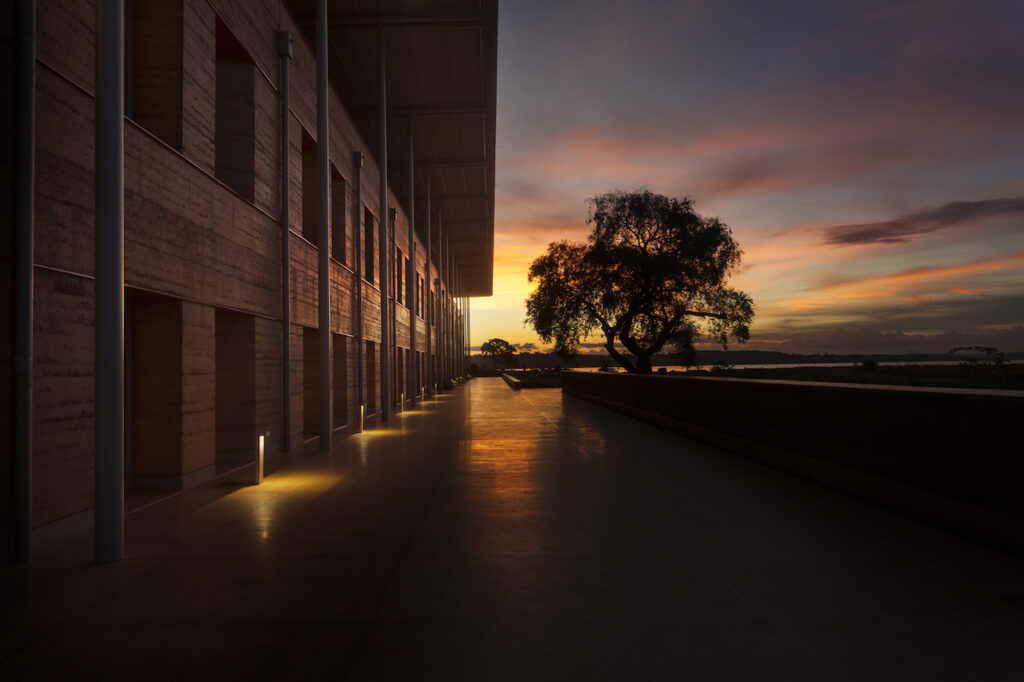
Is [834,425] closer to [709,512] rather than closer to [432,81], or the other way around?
[709,512]

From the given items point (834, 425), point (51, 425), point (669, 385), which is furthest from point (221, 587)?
point (669, 385)

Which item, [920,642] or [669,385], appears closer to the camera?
[920,642]

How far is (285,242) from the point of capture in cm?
1270

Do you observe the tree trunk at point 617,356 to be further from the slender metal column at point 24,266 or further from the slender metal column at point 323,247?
the slender metal column at point 24,266

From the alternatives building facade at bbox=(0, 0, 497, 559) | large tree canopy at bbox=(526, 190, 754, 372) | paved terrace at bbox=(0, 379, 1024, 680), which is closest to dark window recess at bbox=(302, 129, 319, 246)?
building facade at bbox=(0, 0, 497, 559)

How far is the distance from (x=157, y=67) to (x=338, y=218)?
944 cm

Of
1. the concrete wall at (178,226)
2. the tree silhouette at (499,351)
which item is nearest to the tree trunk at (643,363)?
the concrete wall at (178,226)

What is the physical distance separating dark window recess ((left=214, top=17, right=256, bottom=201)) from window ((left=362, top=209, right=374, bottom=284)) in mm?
10206

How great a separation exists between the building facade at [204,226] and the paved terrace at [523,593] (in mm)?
1495

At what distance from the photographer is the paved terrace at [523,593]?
136 inches

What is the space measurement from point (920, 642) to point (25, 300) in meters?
6.99

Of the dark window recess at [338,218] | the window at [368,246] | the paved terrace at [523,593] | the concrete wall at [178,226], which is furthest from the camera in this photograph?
the window at [368,246]

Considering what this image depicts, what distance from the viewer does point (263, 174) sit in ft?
39.6

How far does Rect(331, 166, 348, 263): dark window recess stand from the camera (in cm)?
1823
